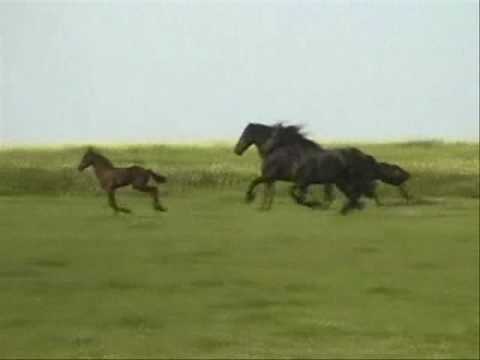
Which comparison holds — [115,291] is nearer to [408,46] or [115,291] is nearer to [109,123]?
[109,123]

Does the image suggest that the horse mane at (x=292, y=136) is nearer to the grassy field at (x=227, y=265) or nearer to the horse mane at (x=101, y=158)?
the grassy field at (x=227, y=265)

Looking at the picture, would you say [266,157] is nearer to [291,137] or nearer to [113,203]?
[291,137]

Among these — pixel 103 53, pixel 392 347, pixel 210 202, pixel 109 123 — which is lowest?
pixel 392 347

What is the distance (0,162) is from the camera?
161 centimetres

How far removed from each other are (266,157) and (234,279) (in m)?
0.19

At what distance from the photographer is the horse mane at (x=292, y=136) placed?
5.08 ft

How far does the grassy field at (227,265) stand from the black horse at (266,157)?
17 millimetres

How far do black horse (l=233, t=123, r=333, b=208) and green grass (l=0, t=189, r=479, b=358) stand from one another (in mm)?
30

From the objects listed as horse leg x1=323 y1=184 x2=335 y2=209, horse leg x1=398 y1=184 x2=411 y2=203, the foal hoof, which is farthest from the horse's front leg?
horse leg x1=398 y1=184 x2=411 y2=203

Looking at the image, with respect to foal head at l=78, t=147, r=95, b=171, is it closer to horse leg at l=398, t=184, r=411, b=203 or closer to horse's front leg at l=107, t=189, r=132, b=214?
horse's front leg at l=107, t=189, r=132, b=214

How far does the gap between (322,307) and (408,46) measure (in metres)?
0.42

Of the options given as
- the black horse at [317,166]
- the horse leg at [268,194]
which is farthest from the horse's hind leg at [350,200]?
the horse leg at [268,194]

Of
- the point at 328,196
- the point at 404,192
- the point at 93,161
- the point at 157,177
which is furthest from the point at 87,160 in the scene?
the point at 404,192

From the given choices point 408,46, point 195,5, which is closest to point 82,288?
point 195,5
